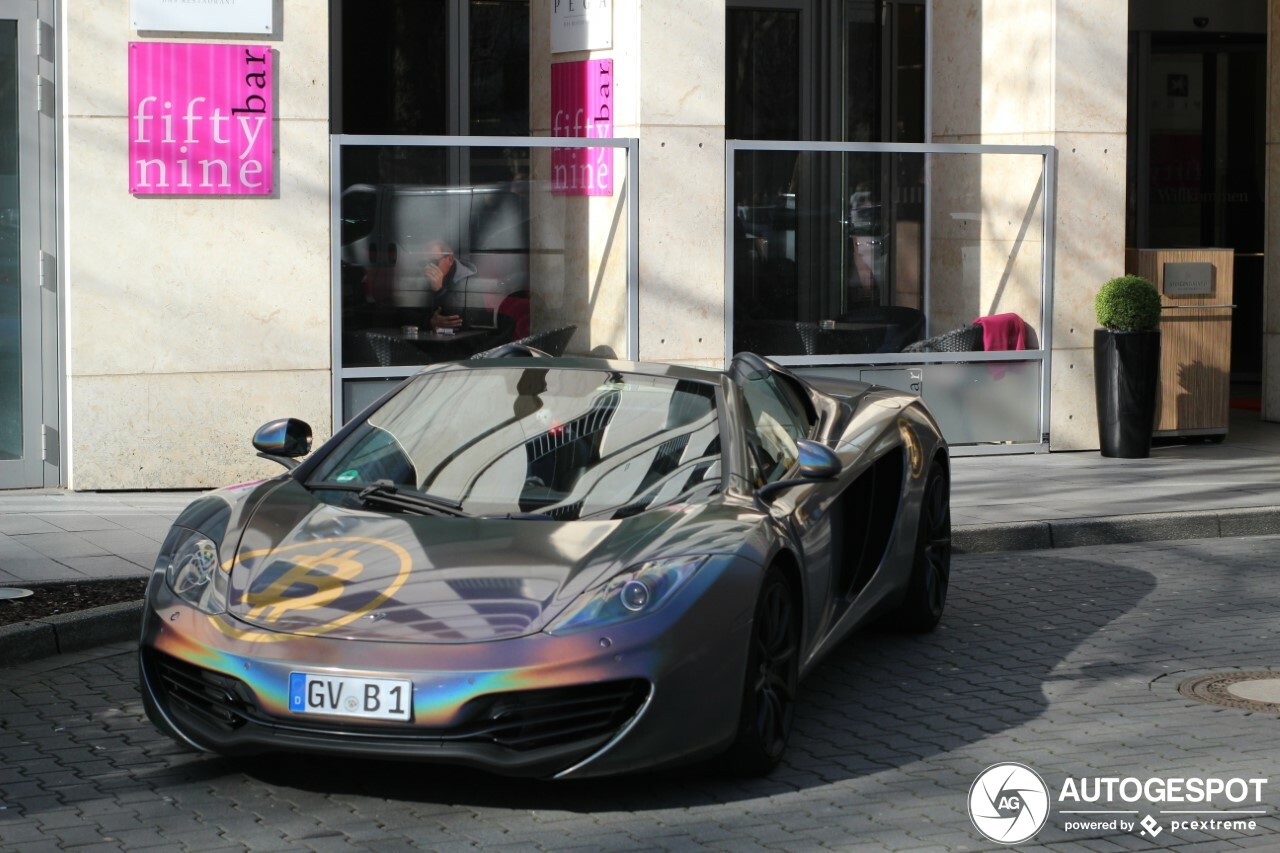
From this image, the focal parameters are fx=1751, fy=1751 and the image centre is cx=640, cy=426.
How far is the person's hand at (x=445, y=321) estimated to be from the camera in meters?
11.7

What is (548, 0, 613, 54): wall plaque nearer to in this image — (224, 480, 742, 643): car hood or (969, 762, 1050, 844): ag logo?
(224, 480, 742, 643): car hood

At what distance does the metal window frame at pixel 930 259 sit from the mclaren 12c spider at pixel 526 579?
579 cm

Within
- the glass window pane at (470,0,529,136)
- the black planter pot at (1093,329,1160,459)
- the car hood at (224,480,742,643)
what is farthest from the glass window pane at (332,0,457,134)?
the car hood at (224,480,742,643)

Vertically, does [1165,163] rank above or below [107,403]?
above

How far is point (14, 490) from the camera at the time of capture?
1118 centimetres

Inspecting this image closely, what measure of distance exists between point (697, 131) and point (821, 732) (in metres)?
7.07

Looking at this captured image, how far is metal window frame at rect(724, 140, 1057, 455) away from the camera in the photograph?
493 inches

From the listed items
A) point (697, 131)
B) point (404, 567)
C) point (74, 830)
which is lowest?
point (74, 830)

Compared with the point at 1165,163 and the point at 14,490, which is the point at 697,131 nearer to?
the point at 14,490

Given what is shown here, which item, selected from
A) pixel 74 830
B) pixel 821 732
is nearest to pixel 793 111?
pixel 821 732

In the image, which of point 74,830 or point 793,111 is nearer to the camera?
point 74,830

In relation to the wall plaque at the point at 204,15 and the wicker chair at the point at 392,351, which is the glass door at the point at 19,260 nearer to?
the wall plaque at the point at 204,15

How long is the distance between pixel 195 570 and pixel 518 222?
676cm

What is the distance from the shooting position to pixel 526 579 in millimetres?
5184
